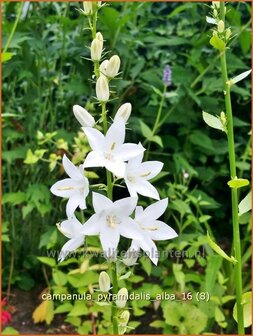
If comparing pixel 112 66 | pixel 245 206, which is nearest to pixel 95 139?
pixel 112 66

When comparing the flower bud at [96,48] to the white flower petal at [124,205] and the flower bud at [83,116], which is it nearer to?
the flower bud at [83,116]

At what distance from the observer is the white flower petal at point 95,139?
3.28 ft

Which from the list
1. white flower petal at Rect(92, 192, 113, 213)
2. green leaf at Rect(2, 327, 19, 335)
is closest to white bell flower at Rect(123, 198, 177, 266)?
white flower petal at Rect(92, 192, 113, 213)

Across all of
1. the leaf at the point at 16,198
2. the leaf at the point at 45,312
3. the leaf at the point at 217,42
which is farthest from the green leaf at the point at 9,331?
the leaf at the point at 217,42

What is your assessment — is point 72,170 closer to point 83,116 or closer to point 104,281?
point 83,116

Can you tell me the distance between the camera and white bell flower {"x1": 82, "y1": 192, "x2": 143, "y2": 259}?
38.3 inches

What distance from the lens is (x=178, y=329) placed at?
1881 mm

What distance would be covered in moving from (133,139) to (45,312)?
0.73 metres

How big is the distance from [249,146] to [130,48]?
0.58 metres

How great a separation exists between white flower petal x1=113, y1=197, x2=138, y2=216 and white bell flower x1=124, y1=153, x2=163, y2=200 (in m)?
0.04

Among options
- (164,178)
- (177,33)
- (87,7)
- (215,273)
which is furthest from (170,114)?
(87,7)

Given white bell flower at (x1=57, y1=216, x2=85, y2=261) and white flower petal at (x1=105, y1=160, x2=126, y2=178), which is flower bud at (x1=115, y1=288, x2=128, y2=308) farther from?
white flower petal at (x1=105, y1=160, x2=126, y2=178)

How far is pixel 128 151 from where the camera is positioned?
101 cm

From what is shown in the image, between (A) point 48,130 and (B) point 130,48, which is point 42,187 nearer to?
(A) point 48,130
